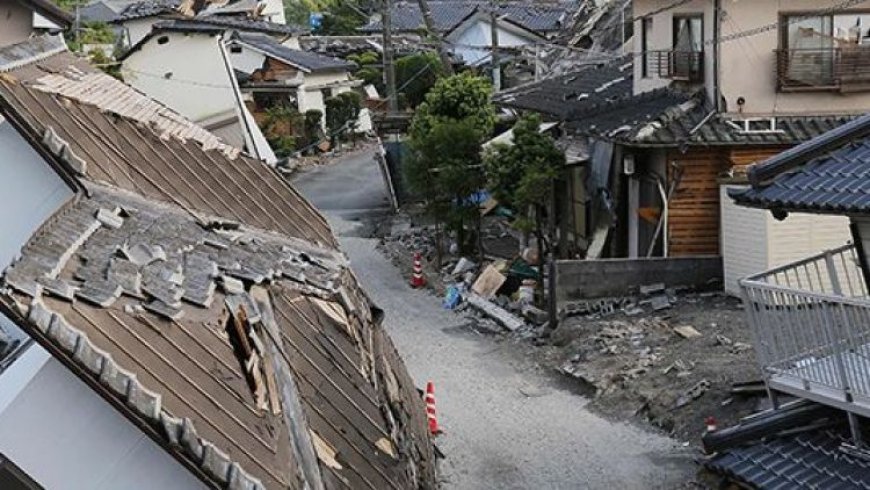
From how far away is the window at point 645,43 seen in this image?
24938mm

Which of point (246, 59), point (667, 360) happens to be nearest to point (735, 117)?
point (667, 360)

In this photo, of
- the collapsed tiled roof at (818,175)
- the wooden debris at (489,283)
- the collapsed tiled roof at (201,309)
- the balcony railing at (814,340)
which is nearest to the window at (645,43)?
the wooden debris at (489,283)

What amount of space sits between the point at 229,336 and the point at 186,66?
89.8ft

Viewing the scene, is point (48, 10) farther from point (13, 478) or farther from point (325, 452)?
point (13, 478)

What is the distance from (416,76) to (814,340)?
41.0m

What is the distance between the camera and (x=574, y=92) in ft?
96.7

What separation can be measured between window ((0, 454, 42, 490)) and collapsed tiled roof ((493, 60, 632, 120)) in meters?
20.6

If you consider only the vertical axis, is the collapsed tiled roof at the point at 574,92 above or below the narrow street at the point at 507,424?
above

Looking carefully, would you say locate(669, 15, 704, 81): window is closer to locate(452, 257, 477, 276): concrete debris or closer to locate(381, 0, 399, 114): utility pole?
locate(452, 257, 477, 276): concrete debris

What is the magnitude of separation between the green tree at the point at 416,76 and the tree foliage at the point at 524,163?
82.8ft

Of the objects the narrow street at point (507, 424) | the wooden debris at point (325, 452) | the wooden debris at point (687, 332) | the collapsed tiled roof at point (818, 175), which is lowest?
the narrow street at point (507, 424)

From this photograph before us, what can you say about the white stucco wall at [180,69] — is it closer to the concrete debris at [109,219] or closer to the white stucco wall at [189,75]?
the white stucco wall at [189,75]

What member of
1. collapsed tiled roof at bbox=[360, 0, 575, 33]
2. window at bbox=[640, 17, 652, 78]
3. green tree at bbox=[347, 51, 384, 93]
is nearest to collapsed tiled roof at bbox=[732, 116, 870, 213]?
window at bbox=[640, 17, 652, 78]

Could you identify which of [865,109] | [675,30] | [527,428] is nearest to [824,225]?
[865,109]
